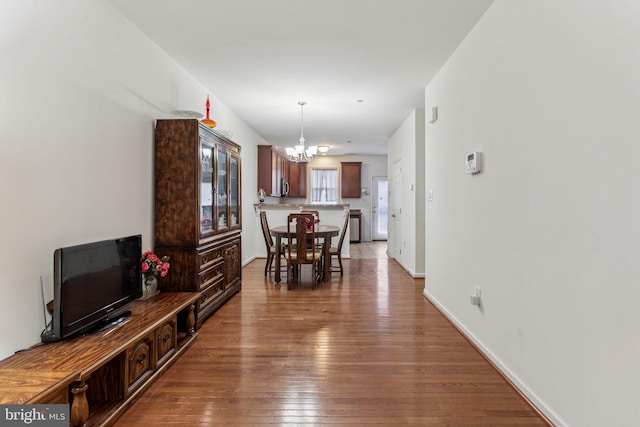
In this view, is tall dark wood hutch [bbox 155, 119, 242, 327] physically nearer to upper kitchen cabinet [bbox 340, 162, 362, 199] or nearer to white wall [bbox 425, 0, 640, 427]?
white wall [bbox 425, 0, 640, 427]

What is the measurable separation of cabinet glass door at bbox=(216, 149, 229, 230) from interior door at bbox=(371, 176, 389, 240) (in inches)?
255

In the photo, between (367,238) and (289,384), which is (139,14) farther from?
(367,238)

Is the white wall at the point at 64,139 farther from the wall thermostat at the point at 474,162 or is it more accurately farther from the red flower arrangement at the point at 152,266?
the wall thermostat at the point at 474,162

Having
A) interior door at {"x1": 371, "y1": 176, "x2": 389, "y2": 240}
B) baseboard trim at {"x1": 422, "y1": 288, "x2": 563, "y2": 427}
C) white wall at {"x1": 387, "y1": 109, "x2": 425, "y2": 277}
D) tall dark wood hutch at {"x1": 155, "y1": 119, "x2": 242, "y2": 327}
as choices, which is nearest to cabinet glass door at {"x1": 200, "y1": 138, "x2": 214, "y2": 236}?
tall dark wood hutch at {"x1": 155, "y1": 119, "x2": 242, "y2": 327}

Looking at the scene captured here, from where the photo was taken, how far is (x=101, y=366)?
1609 millimetres

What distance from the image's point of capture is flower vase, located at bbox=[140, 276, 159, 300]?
8.44 feet

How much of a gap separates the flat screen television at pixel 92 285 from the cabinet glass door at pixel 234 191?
1585 millimetres

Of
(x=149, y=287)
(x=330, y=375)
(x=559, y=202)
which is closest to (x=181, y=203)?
(x=149, y=287)

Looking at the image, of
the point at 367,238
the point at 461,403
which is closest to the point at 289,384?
the point at 461,403

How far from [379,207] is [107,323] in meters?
8.33

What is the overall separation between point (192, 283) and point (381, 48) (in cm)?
279
